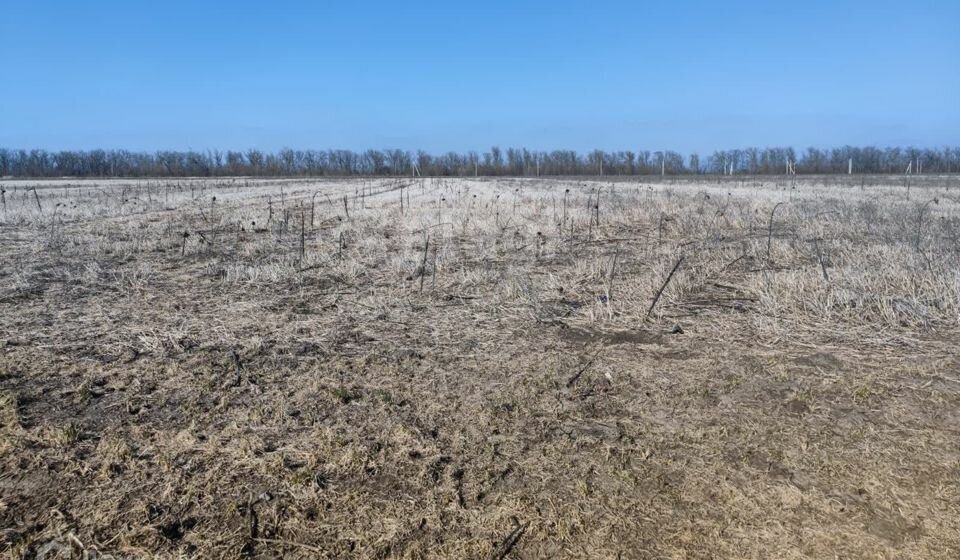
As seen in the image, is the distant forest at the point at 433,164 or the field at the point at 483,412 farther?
the distant forest at the point at 433,164

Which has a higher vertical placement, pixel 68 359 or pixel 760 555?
pixel 68 359

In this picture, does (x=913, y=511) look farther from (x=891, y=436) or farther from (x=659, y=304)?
(x=659, y=304)

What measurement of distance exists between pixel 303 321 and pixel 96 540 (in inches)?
126

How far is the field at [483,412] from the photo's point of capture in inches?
99.8

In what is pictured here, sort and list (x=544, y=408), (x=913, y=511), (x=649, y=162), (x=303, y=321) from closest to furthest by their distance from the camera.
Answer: (x=913, y=511), (x=544, y=408), (x=303, y=321), (x=649, y=162)

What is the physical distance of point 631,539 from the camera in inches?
97.7

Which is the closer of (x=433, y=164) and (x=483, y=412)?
(x=483, y=412)

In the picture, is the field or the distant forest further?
the distant forest

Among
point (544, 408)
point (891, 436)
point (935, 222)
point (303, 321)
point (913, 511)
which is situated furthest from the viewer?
point (935, 222)

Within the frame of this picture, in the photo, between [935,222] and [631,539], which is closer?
[631,539]

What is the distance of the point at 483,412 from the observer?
3648 millimetres

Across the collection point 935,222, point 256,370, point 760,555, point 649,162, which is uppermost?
point 649,162

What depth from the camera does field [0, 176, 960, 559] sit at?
2535 mm

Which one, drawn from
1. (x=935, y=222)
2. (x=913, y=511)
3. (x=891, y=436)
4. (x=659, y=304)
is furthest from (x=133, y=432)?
(x=935, y=222)
